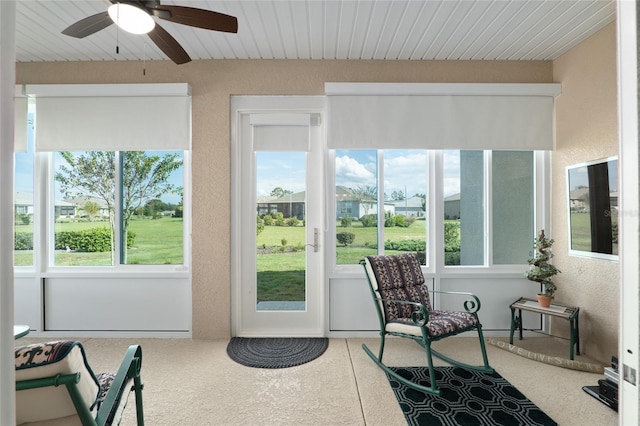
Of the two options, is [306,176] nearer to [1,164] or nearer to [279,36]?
[279,36]

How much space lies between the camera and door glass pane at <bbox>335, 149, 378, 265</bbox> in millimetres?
3438

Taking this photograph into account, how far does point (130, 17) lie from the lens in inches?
65.4

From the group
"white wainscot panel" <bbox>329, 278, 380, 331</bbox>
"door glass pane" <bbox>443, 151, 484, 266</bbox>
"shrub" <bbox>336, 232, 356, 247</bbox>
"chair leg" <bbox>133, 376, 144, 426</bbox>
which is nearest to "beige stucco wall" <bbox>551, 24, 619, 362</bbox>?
"door glass pane" <bbox>443, 151, 484, 266</bbox>

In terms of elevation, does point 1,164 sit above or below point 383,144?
below

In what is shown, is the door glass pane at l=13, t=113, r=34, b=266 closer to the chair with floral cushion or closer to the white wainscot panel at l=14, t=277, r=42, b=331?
the white wainscot panel at l=14, t=277, r=42, b=331

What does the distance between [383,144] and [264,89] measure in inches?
54.7

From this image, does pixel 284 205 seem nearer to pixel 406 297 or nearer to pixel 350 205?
pixel 350 205

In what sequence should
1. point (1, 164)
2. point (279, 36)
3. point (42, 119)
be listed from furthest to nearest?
point (42, 119)
point (279, 36)
point (1, 164)

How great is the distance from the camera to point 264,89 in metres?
3.31

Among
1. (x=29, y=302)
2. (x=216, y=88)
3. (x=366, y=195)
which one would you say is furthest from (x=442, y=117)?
(x=29, y=302)

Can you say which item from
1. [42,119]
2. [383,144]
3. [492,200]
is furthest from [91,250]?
[492,200]

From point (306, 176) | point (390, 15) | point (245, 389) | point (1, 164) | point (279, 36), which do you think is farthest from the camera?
point (306, 176)

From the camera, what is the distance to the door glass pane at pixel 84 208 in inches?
135

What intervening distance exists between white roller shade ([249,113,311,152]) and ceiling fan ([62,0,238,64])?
1.39 metres
